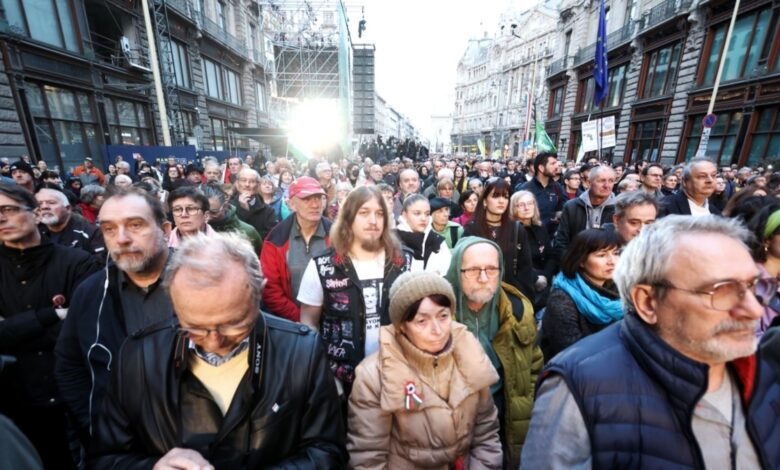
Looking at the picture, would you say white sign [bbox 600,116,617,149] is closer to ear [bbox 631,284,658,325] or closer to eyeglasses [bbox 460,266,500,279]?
eyeglasses [bbox 460,266,500,279]

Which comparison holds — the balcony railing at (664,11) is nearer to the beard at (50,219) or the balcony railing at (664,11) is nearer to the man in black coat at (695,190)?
the man in black coat at (695,190)

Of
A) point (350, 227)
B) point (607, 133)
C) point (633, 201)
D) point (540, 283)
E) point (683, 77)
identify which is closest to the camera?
point (350, 227)

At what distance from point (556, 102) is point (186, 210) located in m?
35.7

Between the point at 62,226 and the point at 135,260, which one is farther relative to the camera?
the point at 62,226

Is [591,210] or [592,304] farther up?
[591,210]

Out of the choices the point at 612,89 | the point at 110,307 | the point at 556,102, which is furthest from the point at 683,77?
the point at 110,307

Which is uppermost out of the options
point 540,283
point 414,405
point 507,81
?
point 507,81

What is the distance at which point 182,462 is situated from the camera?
1221mm

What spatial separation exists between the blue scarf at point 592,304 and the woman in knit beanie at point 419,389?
2.57ft

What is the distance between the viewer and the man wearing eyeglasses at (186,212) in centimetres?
303

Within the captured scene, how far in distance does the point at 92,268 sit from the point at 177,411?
1.71 m

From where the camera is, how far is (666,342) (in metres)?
1.25

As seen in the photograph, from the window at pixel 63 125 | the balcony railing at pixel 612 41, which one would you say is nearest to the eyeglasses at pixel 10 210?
the window at pixel 63 125

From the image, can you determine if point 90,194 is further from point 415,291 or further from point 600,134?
point 600,134
